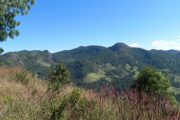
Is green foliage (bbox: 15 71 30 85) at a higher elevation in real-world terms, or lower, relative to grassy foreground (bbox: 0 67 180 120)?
higher

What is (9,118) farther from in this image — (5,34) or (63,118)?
(5,34)

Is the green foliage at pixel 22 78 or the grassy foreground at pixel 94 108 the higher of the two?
the green foliage at pixel 22 78

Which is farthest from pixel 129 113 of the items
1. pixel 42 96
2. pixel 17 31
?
pixel 17 31

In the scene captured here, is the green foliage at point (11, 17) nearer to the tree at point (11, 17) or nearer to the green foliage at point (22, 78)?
the tree at point (11, 17)

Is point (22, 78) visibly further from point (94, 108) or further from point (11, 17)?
point (11, 17)

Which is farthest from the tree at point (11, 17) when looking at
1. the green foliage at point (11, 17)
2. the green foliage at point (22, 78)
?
the green foliage at point (22, 78)

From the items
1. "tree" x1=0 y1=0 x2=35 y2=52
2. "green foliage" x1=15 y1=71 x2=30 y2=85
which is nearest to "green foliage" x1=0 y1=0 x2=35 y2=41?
"tree" x1=0 y1=0 x2=35 y2=52

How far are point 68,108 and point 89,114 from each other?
53 cm

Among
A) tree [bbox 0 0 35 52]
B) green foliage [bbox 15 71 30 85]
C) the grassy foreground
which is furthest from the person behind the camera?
tree [bbox 0 0 35 52]

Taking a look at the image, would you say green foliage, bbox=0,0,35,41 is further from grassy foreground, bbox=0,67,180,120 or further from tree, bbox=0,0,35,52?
grassy foreground, bbox=0,67,180,120

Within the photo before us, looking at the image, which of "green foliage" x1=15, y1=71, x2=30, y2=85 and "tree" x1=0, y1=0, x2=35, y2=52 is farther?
"tree" x1=0, y1=0, x2=35, y2=52

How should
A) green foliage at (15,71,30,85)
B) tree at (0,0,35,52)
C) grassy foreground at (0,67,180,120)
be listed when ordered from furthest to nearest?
tree at (0,0,35,52)
green foliage at (15,71,30,85)
grassy foreground at (0,67,180,120)

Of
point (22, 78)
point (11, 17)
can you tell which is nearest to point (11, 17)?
point (11, 17)

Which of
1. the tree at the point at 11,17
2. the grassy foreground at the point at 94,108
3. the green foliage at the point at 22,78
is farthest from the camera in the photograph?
the tree at the point at 11,17
